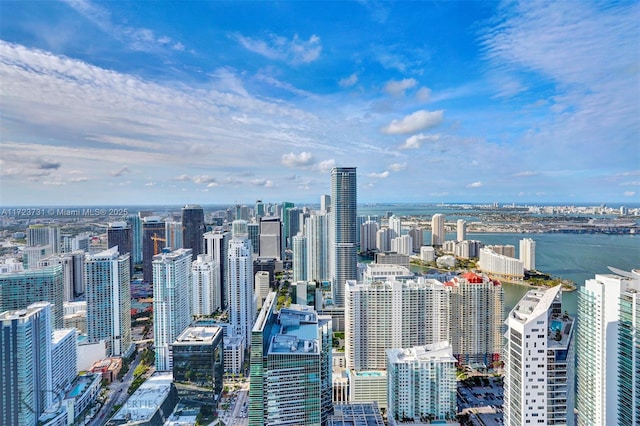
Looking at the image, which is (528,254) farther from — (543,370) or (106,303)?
(106,303)

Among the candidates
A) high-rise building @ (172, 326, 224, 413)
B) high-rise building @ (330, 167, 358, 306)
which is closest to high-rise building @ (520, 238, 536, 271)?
high-rise building @ (330, 167, 358, 306)

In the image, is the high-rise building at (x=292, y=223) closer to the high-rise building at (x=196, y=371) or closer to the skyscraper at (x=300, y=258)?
the skyscraper at (x=300, y=258)

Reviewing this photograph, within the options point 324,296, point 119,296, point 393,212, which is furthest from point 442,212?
point 119,296

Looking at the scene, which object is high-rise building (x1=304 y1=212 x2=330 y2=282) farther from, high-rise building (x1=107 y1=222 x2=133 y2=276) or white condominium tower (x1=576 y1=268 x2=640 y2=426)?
white condominium tower (x1=576 y1=268 x2=640 y2=426)

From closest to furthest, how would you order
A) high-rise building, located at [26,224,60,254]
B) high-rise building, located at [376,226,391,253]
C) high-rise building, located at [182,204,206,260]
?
1. high-rise building, located at [26,224,60,254]
2. high-rise building, located at [182,204,206,260]
3. high-rise building, located at [376,226,391,253]

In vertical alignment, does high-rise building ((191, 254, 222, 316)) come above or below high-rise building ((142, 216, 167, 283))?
below

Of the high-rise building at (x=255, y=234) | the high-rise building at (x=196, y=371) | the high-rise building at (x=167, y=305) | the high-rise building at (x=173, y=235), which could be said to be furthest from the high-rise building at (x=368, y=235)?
the high-rise building at (x=196, y=371)

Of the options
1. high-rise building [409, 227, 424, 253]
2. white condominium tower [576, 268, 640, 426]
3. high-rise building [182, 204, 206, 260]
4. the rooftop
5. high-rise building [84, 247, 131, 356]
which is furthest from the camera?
high-rise building [409, 227, 424, 253]
